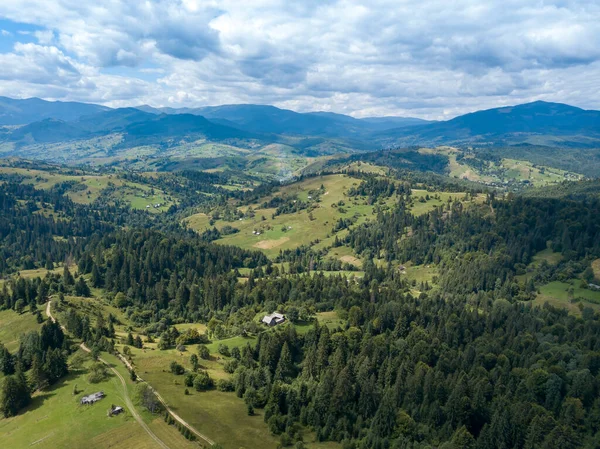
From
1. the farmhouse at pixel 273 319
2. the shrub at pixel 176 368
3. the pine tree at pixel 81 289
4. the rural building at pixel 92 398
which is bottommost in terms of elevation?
the pine tree at pixel 81 289

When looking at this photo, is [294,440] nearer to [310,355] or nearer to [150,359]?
[310,355]

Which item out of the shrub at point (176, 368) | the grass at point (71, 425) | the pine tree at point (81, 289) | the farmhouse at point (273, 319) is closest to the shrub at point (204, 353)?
the shrub at point (176, 368)

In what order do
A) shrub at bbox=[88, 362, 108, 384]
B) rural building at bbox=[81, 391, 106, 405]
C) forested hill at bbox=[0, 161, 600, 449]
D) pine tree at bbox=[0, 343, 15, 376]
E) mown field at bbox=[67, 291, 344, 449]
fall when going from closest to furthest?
mown field at bbox=[67, 291, 344, 449] → rural building at bbox=[81, 391, 106, 405] → forested hill at bbox=[0, 161, 600, 449] → shrub at bbox=[88, 362, 108, 384] → pine tree at bbox=[0, 343, 15, 376]

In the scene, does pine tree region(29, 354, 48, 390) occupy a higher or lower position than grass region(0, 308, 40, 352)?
higher

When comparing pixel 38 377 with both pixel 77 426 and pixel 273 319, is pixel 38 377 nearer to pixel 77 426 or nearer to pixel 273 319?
pixel 77 426

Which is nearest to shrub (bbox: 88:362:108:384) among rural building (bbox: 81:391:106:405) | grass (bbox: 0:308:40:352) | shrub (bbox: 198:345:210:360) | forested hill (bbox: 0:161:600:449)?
forested hill (bbox: 0:161:600:449)

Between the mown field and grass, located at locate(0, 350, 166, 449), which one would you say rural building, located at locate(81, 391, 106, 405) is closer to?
grass, located at locate(0, 350, 166, 449)

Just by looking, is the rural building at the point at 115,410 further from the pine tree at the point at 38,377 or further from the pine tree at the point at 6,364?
the pine tree at the point at 6,364
